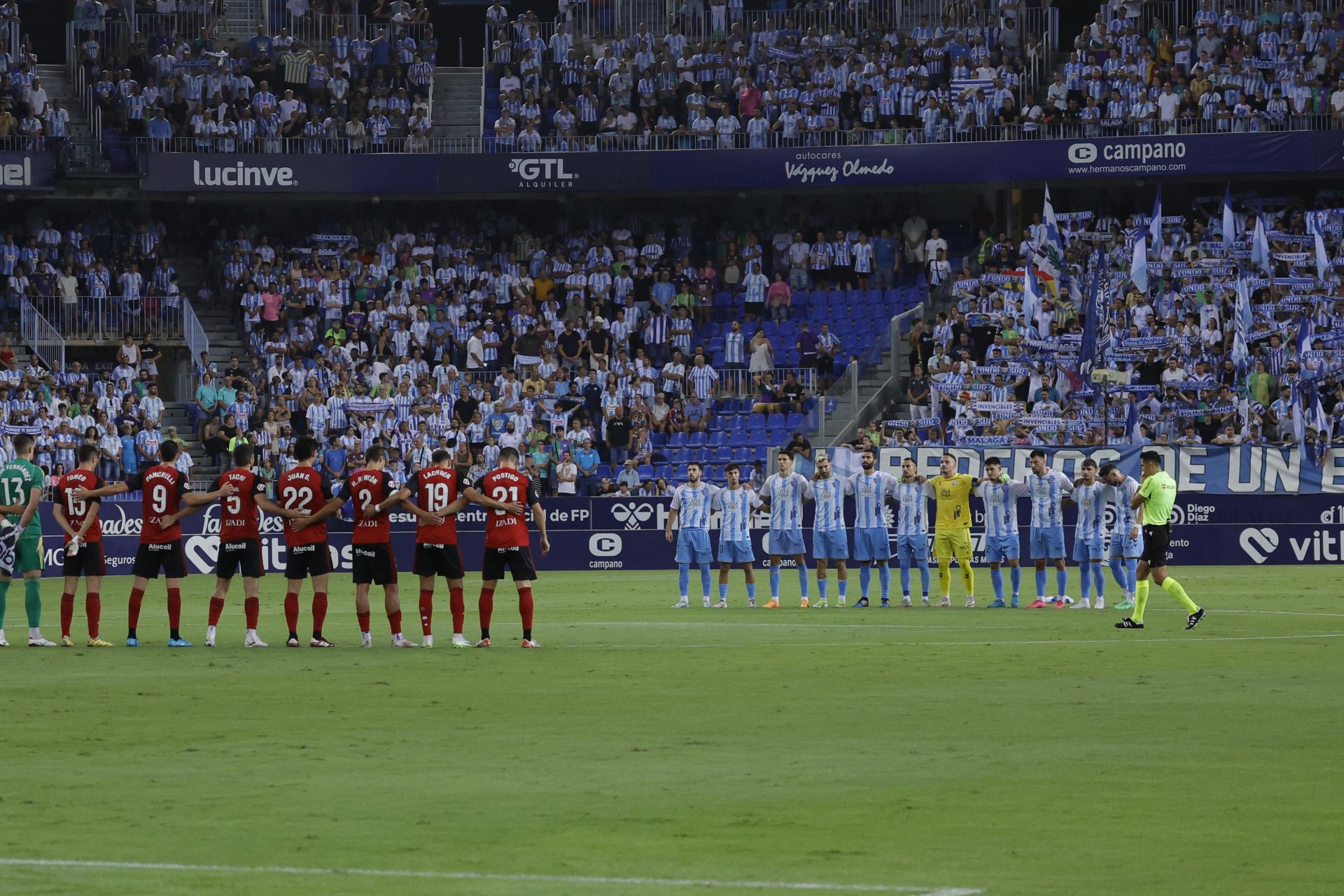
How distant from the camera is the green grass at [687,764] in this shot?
883 cm

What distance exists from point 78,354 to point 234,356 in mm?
4097

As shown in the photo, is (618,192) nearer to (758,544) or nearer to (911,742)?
(758,544)

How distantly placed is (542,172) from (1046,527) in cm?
2316

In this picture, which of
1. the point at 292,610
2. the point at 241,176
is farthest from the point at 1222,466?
the point at 241,176

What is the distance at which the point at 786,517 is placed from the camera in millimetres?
29969

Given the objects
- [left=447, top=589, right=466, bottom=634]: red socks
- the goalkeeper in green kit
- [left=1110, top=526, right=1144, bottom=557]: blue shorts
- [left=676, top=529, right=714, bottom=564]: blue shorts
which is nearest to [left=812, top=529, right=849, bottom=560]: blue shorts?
[left=676, top=529, right=714, bottom=564]: blue shorts

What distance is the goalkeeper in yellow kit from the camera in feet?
94.3

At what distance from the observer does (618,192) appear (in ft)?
164

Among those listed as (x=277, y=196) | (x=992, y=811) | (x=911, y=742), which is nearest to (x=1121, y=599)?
(x=911, y=742)

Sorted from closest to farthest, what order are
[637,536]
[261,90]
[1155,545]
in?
[1155,545] → [637,536] → [261,90]

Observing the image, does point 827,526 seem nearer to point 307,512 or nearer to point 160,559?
point 307,512

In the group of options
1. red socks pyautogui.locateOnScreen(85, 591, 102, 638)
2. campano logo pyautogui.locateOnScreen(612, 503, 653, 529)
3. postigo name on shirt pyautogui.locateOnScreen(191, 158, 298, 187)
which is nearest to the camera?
red socks pyautogui.locateOnScreen(85, 591, 102, 638)

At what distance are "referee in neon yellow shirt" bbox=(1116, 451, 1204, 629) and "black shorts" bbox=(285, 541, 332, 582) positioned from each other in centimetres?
937

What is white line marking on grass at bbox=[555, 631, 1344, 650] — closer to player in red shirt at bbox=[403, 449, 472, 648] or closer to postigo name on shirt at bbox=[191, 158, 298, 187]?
player in red shirt at bbox=[403, 449, 472, 648]
